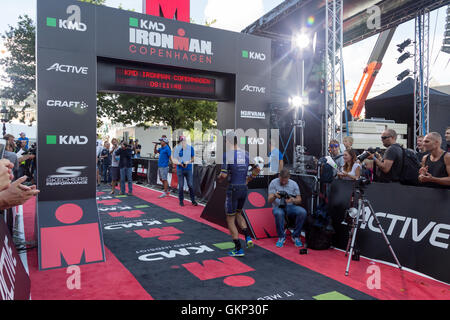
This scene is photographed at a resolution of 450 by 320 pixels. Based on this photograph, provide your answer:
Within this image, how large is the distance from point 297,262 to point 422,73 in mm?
11479

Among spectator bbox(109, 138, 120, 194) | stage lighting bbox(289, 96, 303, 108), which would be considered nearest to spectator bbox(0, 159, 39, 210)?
spectator bbox(109, 138, 120, 194)

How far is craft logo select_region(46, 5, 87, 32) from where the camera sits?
4.93 meters

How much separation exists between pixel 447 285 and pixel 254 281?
2.48 metres

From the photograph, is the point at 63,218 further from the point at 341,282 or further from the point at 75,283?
the point at 341,282

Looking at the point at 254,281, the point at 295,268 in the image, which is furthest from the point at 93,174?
the point at 295,268

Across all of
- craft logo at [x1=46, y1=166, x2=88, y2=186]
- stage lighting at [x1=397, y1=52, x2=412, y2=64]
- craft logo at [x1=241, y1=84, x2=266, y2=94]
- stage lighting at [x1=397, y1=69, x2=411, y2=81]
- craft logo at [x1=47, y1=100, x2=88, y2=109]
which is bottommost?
craft logo at [x1=46, y1=166, x2=88, y2=186]

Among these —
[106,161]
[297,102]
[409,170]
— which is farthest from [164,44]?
[106,161]

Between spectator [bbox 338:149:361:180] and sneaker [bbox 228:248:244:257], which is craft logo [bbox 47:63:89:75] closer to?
sneaker [bbox 228:248:244:257]

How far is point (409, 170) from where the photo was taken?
539cm

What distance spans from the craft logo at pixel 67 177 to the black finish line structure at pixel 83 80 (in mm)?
14

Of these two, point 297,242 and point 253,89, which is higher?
point 253,89

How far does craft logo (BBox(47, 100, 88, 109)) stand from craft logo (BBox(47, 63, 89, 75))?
479 mm

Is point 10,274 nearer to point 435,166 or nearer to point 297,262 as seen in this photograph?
point 297,262

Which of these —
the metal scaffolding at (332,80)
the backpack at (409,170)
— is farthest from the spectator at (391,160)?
the metal scaffolding at (332,80)
